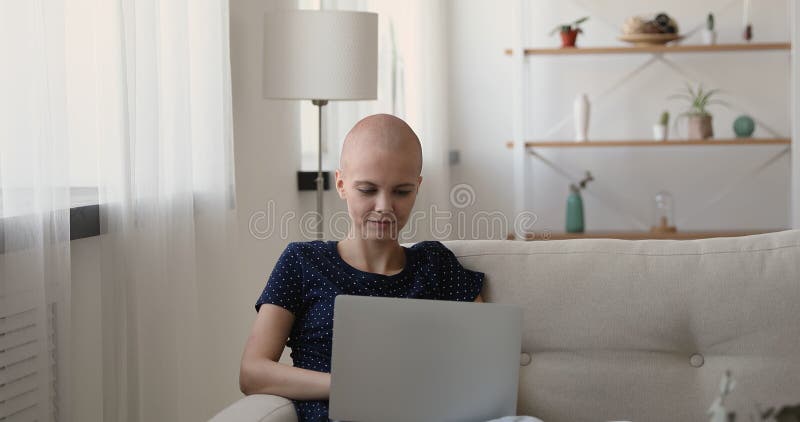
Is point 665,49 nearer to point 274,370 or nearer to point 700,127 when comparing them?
point 700,127

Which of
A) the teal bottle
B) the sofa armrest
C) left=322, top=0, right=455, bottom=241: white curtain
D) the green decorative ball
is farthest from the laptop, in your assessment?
the green decorative ball

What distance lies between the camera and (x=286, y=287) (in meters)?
1.69

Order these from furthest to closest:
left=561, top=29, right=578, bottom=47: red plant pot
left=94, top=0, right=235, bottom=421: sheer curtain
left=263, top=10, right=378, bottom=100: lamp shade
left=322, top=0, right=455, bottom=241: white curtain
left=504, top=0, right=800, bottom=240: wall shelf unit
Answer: left=561, top=29, right=578, bottom=47: red plant pot < left=504, top=0, right=800, bottom=240: wall shelf unit < left=322, top=0, right=455, bottom=241: white curtain < left=263, top=10, right=378, bottom=100: lamp shade < left=94, top=0, right=235, bottom=421: sheer curtain

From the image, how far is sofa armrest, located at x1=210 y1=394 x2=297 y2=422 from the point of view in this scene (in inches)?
58.1

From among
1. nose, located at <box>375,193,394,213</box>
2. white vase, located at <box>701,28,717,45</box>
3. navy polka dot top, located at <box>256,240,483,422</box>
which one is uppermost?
white vase, located at <box>701,28,717,45</box>

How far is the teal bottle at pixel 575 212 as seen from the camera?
15.7ft

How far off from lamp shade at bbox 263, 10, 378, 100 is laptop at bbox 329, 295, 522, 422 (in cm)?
156

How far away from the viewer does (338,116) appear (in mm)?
3916

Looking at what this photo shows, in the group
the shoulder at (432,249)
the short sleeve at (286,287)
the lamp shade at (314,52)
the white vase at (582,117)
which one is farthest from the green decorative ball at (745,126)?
the short sleeve at (286,287)

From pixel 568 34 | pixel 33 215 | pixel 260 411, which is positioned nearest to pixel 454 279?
pixel 260 411

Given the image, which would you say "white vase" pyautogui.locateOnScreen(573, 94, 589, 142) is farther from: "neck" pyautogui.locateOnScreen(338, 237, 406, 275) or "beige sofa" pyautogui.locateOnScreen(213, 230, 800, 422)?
"neck" pyautogui.locateOnScreen(338, 237, 406, 275)

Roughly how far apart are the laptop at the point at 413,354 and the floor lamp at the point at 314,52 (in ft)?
5.12

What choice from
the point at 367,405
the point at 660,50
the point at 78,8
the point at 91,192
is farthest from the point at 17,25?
the point at 660,50

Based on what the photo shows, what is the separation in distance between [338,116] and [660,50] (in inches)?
66.4
